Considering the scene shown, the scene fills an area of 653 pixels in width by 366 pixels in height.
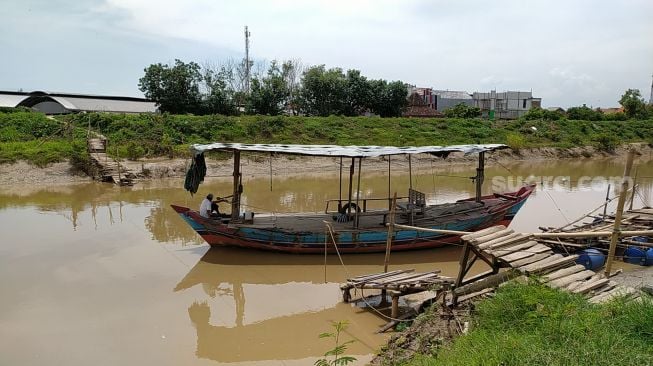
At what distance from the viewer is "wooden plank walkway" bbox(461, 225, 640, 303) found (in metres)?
5.70

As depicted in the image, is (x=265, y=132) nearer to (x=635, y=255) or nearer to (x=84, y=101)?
(x=84, y=101)

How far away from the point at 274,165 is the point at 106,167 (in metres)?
9.47

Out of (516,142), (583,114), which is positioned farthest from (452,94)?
(516,142)

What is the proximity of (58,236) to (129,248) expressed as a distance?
274 centimetres

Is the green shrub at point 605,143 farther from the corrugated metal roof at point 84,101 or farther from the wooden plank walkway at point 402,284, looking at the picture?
the corrugated metal roof at point 84,101

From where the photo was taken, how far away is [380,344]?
23.0ft

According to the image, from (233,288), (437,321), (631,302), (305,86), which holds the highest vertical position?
(305,86)

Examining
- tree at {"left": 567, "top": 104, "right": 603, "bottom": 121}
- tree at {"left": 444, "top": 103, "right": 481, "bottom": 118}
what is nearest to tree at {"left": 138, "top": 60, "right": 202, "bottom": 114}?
tree at {"left": 444, "top": 103, "right": 481, "bottom": 118}

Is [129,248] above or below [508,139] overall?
below

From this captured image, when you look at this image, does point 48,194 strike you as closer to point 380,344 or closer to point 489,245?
point 380,344

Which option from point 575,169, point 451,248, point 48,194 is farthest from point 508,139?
point 48,194

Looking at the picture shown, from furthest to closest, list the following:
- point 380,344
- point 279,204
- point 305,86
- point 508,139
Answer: point 305,86
point 508,139
point 279,204
point 380,344

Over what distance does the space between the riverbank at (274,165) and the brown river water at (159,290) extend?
176 inches

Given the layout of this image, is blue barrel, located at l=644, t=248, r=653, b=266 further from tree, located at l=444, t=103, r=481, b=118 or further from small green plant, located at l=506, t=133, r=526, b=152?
tree, located at l=444, t=103, r=481, b=118
